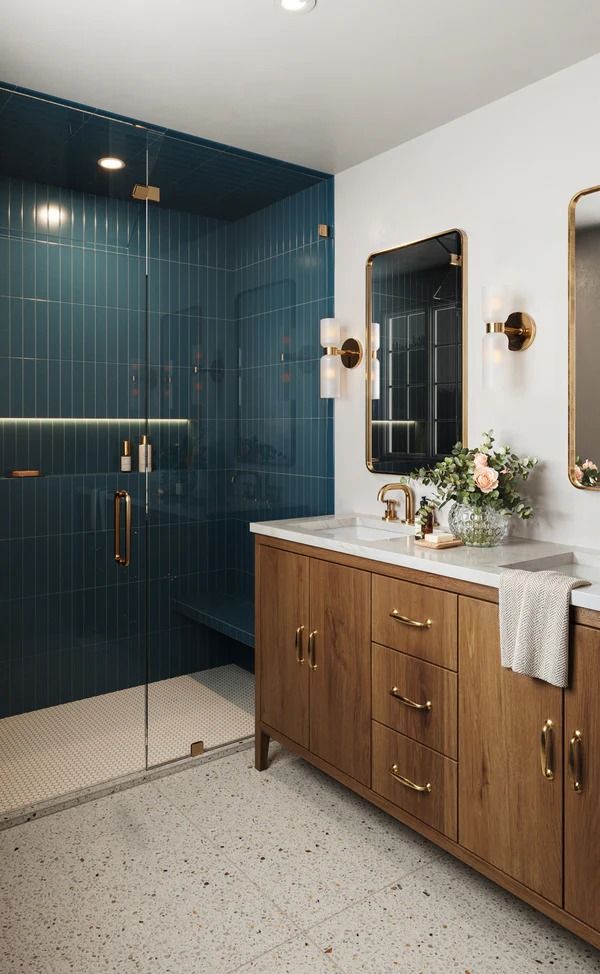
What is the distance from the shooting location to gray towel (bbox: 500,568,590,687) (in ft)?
5.51

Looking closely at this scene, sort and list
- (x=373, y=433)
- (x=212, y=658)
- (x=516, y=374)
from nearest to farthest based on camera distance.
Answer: (x=516, y=374) < (x=212, y=658) < (x=373, y=433)

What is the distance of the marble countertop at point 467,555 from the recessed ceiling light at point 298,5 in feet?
5.21

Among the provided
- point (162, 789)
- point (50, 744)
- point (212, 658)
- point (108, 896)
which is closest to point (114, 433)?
point (212, 658)

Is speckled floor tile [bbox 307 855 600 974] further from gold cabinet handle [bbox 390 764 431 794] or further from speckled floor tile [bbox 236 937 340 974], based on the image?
gold cabinet handle [bbox 390 764 431 794]

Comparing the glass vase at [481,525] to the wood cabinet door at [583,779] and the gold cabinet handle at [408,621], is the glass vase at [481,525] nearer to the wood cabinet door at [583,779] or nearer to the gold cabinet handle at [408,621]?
the gold cabinet handle at [408,621]

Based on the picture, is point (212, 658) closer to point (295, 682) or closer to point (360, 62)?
point (295, 682)

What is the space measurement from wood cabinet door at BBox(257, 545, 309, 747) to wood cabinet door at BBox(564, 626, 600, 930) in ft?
3.55

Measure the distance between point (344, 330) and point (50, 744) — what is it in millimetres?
2089

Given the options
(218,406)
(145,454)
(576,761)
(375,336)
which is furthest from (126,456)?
(576,761)

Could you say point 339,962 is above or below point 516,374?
below

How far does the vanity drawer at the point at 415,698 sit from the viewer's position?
6.68ft

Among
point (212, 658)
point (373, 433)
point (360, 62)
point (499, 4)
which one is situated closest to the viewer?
point (499, 4)

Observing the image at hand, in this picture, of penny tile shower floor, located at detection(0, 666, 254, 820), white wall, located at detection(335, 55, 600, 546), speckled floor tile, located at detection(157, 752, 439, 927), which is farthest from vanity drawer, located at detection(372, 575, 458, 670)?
penny tile shower floor, located at detection(0, 666, 254, 820)

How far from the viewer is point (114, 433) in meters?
2.62
